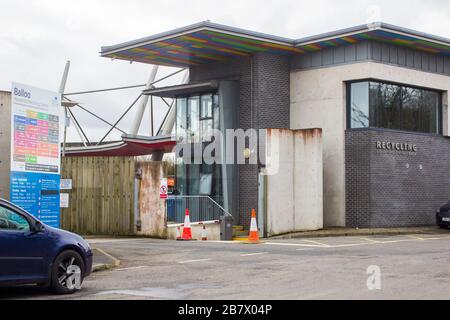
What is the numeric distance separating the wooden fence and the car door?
50.0ft

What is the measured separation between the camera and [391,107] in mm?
29719

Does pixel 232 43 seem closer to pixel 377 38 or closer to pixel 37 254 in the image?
pixel 377 38

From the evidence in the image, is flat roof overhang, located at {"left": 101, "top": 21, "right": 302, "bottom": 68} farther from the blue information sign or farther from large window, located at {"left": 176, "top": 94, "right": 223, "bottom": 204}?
the blue information sign

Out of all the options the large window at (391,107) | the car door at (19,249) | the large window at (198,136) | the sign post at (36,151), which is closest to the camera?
the car door at (19,249)

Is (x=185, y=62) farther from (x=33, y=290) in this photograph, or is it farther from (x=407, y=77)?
(x=33, y=290)

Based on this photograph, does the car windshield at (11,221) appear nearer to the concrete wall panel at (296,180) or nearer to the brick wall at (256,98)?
the concrete wall panel at (296,180)

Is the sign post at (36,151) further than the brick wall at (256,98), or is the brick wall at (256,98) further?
the brick wall at (256,98)

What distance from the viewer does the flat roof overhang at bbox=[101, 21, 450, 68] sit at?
26803 millimetres

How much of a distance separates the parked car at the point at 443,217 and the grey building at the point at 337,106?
1.22 metres

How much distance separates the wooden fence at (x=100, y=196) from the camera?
2652 centimetres

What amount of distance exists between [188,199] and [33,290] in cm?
1533

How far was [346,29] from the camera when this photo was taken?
2744 cm

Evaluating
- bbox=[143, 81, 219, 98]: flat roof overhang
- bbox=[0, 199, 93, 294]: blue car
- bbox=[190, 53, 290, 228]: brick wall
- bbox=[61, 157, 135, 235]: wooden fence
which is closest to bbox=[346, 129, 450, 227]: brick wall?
bbox=[190, 53, 290, 228]: brick wall

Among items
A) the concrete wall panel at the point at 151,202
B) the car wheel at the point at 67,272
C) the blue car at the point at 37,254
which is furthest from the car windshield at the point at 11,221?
the concrete wall panel at the point at 151,202
